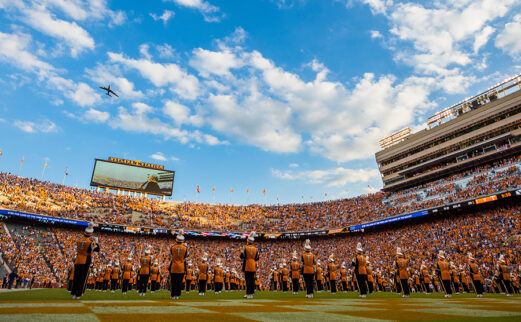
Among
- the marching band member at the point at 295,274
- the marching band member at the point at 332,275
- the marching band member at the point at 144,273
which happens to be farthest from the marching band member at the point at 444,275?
the marching band member at the point at 144,273

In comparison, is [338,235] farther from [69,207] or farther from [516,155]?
[69,207]

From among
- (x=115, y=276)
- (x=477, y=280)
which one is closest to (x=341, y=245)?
(x=477, y=280)

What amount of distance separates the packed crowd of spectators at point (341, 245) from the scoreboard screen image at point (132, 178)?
11.8 metres

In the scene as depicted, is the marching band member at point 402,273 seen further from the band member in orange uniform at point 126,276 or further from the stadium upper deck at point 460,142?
the stadium upper deck at point 460,142

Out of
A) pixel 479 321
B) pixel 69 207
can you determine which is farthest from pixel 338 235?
pixel 479 321

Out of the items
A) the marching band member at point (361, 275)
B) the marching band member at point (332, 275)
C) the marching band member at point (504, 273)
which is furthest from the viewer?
the marching band member at point (332, 275)

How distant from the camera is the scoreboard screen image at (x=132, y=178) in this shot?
5299 cm

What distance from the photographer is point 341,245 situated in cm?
4428

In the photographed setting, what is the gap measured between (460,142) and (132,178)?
53140 millimetres

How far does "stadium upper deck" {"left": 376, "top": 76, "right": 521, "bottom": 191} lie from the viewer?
3919 centimetres

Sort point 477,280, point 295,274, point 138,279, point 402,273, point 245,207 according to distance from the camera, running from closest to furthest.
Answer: point 402,273 < point 477,280 < point 295,274 < point 138,279 < point 245,207

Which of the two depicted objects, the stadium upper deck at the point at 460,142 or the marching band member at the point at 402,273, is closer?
the marching band member at the point at 402,273

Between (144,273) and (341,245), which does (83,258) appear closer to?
(144,273)

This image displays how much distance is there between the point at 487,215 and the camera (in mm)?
32125
